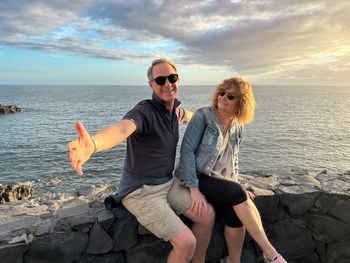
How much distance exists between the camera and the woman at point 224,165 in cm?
284

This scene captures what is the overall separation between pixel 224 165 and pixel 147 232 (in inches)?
47.3

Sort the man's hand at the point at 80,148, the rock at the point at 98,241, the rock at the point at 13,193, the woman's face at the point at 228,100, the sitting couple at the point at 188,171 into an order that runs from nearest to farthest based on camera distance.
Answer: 1. the man's hand at the point at 80,148
2. the sitting couple at the point at 188,171
3. the rock at the point at 98,241
4. the woman's face at the point at 228,100
5. the rock at the point at 13,193

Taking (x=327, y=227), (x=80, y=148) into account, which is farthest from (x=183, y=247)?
Result: (x=327, y=227)

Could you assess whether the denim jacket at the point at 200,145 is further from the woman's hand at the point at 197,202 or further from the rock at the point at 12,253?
the rock at the point at 12,253

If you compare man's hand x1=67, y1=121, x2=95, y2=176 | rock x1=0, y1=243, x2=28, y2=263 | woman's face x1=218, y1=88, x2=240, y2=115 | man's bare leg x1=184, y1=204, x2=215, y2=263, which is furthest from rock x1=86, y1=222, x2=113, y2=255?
woman's face x1=218, y1=88, x2=240, y2=115

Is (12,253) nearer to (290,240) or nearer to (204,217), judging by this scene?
(204,217)

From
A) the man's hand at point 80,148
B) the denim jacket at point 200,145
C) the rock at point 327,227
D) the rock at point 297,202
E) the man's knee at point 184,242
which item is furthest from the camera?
the rock at point 327,227

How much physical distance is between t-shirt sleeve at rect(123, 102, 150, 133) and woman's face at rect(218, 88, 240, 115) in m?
0.99

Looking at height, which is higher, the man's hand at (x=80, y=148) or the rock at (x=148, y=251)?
the man's hand at (x=80, y=148)

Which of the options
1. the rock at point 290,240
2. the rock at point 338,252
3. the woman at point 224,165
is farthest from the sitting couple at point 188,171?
the rock at point 338,252

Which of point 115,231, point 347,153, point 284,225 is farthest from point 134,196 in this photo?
point 347,153

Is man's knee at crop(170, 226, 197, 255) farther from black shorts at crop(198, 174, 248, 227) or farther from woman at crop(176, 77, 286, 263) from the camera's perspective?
black shorts at crop(198, 174, 248, 227)

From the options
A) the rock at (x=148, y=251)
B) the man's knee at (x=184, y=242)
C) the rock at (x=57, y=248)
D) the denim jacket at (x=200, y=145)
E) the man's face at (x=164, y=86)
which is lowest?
the rock at (x=148, y=251)

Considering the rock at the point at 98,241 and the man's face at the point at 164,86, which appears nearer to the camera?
the rock at the point at 98,241
